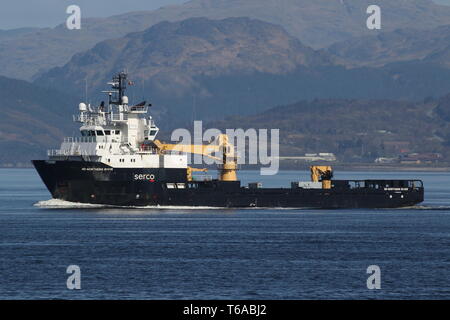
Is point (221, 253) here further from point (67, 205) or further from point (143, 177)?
point (67, 205)

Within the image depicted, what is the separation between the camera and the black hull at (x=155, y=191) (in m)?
101

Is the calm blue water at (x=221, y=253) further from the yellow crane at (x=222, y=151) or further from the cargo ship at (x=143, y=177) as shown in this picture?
the yellow crane at (x=222, y=151)

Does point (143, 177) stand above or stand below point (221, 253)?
above

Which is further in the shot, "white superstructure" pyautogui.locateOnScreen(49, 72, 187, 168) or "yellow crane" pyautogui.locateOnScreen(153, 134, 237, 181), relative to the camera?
"yellow crane" pyautogui.locateOnScreen(153, 134, 237, 181)

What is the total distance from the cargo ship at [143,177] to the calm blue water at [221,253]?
1.56 metres

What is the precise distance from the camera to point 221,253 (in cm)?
7050

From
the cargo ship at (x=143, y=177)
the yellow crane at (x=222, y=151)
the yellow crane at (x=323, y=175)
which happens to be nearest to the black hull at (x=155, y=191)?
the cargo ship at (x=143, y=177)

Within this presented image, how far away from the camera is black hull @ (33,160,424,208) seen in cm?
10131

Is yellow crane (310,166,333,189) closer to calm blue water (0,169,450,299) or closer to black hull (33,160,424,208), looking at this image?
black hull (33,160,424,208)

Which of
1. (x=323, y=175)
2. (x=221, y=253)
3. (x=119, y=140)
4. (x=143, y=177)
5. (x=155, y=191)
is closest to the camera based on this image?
(x=221, y=253)

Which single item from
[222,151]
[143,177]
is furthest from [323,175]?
[143,177]

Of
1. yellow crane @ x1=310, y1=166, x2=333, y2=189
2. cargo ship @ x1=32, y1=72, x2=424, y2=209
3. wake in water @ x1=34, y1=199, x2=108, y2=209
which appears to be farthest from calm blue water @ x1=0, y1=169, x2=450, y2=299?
yellow crane @ x1=310, y1=166, x2=333, y2=189

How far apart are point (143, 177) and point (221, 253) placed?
107 feet

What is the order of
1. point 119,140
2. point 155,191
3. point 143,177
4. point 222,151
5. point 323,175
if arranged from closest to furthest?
point 143,177, point 155,191, point 119,140, point 222,151, point 323,175
